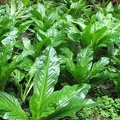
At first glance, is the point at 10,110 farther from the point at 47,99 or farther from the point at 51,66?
the point at 51,66

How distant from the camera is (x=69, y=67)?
8.38 ft

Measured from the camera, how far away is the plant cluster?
2053 mm

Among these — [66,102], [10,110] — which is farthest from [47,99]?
[10,110]

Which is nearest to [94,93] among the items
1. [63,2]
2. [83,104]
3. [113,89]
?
[113,89]

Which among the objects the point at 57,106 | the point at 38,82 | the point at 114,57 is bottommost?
the point at 114,57

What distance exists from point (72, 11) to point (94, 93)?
1831mm

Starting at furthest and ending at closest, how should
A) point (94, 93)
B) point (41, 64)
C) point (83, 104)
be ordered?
1. point (94, 93)
2. point (41, 64)
3. point (83, 104)

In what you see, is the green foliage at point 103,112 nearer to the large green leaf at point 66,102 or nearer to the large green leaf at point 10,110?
the large green leaf at point 66,102

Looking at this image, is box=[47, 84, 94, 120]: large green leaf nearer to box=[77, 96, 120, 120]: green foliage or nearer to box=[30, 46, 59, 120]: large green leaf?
box=[30, 46, 59, 120]: large green leaf

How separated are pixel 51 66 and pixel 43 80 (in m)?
0.15

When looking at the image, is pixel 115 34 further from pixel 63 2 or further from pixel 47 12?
pixel 63 2

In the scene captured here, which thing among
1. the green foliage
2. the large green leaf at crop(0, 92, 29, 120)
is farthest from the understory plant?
the green foliage

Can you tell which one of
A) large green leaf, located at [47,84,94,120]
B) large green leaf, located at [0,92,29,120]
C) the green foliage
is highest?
large green leaf, located at [0,92,29,120]

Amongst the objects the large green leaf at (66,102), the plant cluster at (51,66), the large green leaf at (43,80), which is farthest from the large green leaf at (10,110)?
the large green leaf at (66,102)
